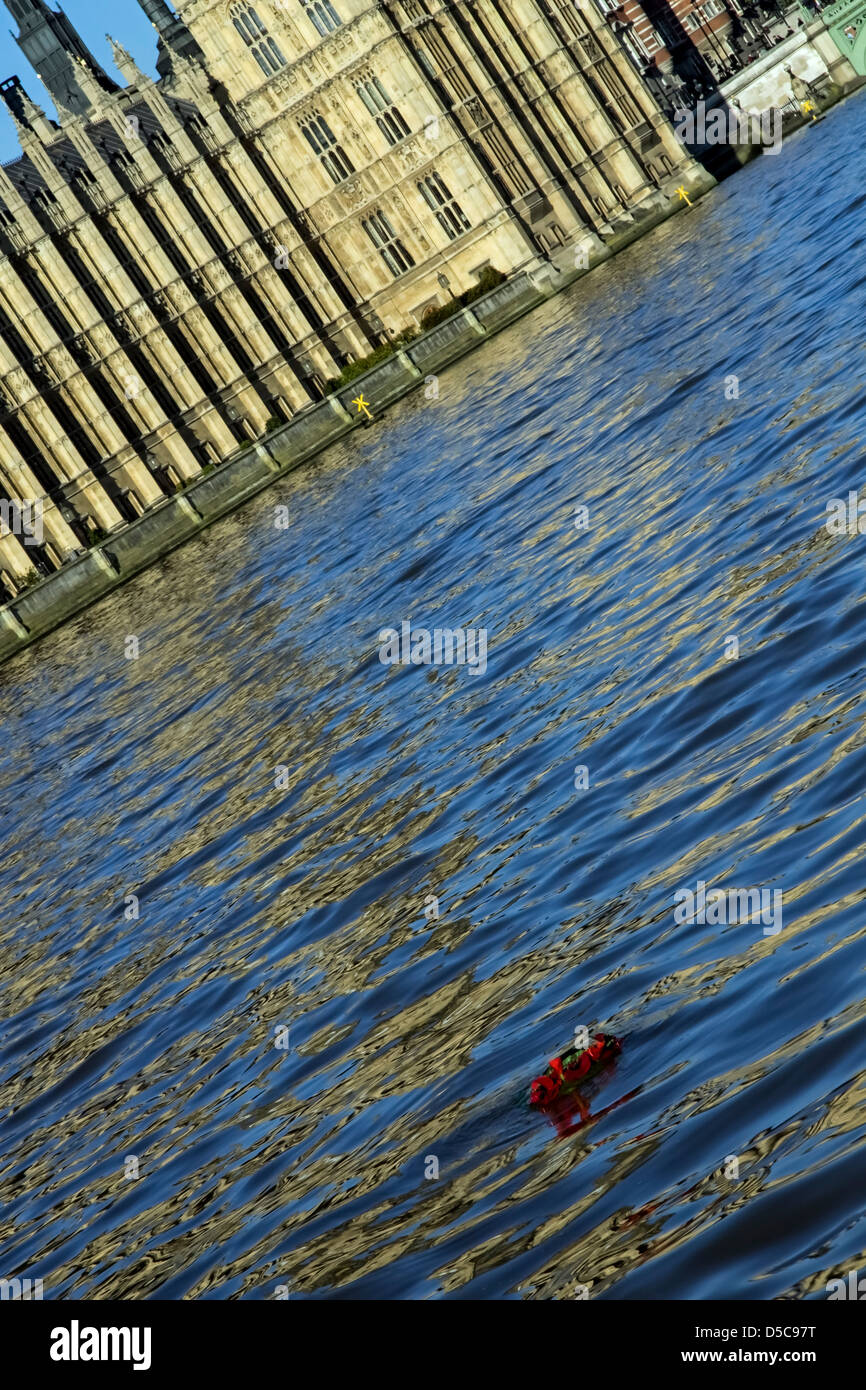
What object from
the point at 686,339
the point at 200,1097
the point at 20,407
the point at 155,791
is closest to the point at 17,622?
the point at 20,407

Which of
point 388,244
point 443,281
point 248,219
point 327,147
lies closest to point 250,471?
point 443,281

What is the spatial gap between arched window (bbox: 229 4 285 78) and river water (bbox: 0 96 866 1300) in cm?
6914

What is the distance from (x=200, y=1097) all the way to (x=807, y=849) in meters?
5.66

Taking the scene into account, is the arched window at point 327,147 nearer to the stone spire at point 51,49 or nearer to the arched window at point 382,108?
the arched window at point 382,108

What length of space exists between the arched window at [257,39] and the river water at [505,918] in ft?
227

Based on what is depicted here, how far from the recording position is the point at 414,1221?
972 centimetres

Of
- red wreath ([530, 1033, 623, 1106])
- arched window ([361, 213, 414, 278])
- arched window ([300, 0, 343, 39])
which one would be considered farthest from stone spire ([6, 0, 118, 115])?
red wreath ([530, 1033, 623, 1106])

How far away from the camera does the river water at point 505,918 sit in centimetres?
886

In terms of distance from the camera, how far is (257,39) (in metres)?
94.9

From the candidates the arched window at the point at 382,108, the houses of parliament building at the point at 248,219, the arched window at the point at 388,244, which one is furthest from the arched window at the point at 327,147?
the arched window at the point at 382,108

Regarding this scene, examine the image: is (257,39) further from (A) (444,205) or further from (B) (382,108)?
(A) (444,205)

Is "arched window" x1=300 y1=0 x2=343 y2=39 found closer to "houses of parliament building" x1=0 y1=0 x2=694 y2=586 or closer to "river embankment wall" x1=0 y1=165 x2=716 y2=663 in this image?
"houses of parliament building" x1=0 y1=0 x2=694 y2=586

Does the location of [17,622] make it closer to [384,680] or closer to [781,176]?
[781,176]
